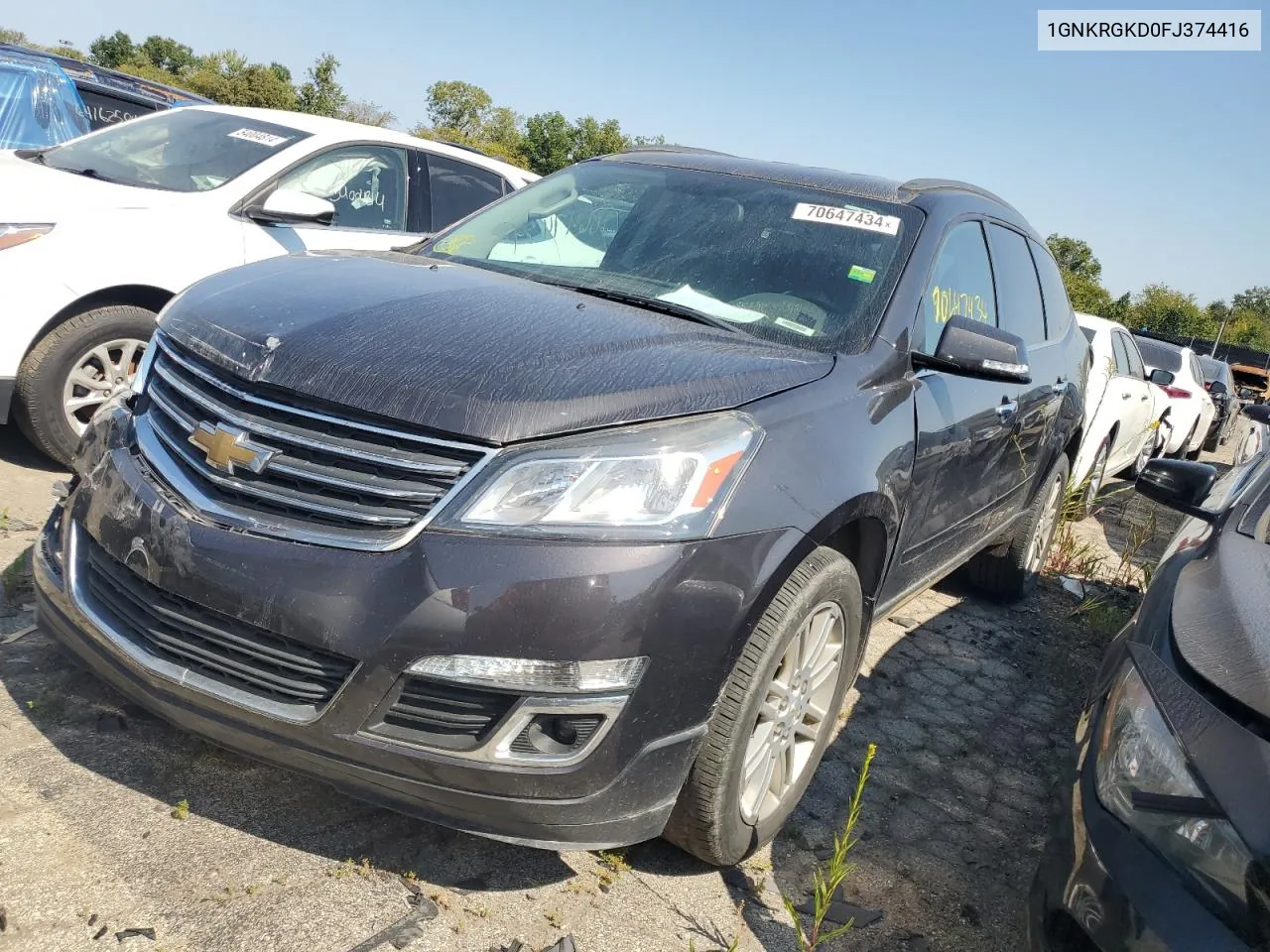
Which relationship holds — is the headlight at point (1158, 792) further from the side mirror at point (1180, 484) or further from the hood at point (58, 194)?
the hood at point (58, 194)

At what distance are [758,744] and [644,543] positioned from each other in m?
0.75

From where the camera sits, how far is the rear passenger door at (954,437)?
10.3 ft

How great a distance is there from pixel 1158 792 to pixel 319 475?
171 centimetres

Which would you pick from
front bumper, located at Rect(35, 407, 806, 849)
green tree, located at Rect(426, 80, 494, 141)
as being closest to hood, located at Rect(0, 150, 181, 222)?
front bumper, located at Rect(35, 407, 806, 849)

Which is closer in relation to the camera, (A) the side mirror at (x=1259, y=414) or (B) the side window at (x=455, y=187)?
(A) the side mirror at (x=1259, y=414)

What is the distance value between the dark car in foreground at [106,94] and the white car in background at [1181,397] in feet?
32.8

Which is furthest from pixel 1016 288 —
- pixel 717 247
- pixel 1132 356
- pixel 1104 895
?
pixel 1132 356

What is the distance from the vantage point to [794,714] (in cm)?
269

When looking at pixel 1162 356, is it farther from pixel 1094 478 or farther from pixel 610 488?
pixel 610 488

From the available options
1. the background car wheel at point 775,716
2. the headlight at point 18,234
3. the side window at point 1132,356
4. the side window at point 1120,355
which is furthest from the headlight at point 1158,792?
the side window at point 1132,356

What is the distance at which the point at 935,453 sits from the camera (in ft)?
10.5

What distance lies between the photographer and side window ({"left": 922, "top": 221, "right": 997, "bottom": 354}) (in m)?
3.30

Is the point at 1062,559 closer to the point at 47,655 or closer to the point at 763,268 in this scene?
the point at 763,268

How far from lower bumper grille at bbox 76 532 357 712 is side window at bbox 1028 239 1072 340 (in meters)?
3.81
